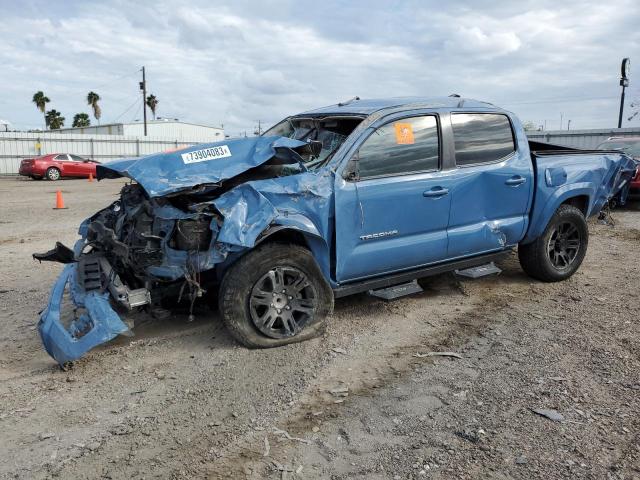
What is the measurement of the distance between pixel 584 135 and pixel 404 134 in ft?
72.0

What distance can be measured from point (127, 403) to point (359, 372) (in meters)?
1.59

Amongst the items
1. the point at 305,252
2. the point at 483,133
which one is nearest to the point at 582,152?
the point at 483,133

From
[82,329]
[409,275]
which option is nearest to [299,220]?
[409,275]

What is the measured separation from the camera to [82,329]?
3.93 m

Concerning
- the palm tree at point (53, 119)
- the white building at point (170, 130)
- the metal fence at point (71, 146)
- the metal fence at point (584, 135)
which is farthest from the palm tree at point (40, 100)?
the metal fence at point (584, 135)

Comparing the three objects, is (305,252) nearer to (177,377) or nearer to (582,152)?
(177,377)

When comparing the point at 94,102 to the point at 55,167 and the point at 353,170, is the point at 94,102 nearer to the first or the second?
the point at 55,167

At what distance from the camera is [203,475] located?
2732 mm

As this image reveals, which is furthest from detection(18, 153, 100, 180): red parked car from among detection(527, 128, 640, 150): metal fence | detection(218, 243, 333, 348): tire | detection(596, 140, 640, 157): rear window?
detection(218, 243, 333, 348): tire

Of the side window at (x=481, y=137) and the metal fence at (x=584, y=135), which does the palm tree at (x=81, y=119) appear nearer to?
the metal fence at (x=584, y=135)

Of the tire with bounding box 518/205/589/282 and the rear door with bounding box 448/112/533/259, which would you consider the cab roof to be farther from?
the tire with bounding box 518/205/589/282

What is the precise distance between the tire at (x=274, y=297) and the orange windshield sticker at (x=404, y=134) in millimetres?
1327

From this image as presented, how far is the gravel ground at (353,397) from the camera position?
112 inches

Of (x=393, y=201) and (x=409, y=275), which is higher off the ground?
(x=393, y=201)
